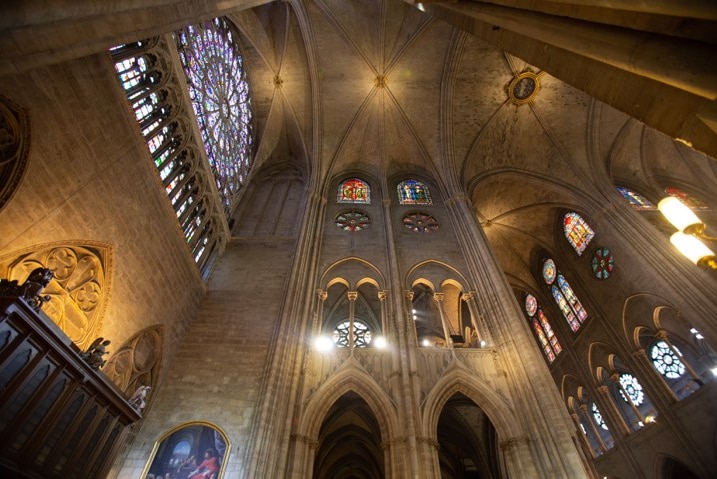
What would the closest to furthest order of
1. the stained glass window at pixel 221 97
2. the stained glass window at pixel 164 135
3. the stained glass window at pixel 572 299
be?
the stained glass window at pixel 164 135
the stained glass window at pixel 221 97
the stained glass window at pixel 572 299

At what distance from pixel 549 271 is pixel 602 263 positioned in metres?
3.46

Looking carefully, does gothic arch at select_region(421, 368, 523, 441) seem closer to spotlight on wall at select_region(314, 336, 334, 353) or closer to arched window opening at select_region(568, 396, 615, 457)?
spotlight on wall at select_region(314, 336, 334, 353)

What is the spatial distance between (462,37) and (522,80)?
309cm

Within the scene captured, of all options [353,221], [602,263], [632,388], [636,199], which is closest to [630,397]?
[632,388]

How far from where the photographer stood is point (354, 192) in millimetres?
15305

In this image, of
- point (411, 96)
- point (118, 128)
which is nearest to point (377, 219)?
point (411, 96)

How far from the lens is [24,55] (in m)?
3.07

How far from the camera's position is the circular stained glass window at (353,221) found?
13.1 meters

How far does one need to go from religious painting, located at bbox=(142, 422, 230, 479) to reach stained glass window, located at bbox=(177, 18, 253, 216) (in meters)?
6.97

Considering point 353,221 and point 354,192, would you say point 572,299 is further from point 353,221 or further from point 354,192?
point 354,192

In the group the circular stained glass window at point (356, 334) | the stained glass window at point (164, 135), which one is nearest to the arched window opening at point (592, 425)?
the circular stained glass window at point (356, 334)

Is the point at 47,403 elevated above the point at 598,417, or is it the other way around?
the point at 598,417

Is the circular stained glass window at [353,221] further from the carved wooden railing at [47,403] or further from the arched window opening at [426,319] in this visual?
the carved wooden railing at [47,403]

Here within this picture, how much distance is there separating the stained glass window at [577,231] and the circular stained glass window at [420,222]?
21.3 feet
